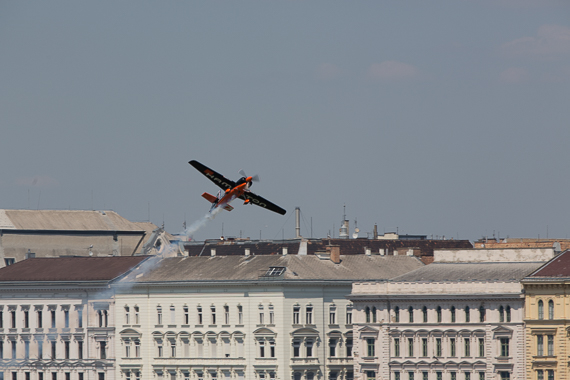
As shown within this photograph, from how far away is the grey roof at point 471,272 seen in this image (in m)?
179

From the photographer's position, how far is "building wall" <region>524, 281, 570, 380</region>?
558 feet

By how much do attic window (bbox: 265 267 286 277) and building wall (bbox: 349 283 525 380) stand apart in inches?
401

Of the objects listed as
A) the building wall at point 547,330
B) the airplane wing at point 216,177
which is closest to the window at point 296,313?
the building wall at point 547,330

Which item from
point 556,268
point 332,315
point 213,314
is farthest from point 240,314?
point 556,268

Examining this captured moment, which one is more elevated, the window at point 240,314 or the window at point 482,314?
the window at point 240,314

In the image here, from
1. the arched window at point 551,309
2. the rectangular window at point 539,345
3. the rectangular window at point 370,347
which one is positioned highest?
the arched window at point 551,309

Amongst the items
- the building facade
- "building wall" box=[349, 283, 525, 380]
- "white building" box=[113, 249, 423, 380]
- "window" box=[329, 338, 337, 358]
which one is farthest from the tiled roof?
"window" box=[329, 338, 337, 358]

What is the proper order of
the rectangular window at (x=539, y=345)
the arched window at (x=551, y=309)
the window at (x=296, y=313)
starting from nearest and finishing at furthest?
the arched window at (x=551, y=309)
the rectangular window at (x=539, y=345)
the window at (x=296, y=313)

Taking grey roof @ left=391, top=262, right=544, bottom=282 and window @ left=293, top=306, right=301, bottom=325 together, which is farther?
window @ left=293, top=306, right=301, bottom=325

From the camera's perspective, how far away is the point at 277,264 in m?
198

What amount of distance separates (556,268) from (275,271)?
36.6 metres

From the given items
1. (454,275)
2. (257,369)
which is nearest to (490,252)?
(454,275)

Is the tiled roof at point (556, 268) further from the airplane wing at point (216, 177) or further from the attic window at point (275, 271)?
the airplane wing at point (216, 177)

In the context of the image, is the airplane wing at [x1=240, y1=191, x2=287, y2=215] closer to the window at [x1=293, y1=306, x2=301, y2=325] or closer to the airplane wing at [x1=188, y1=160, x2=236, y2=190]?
the airplane wing at [x1=188, y1=160, x2=236, y2=190]
